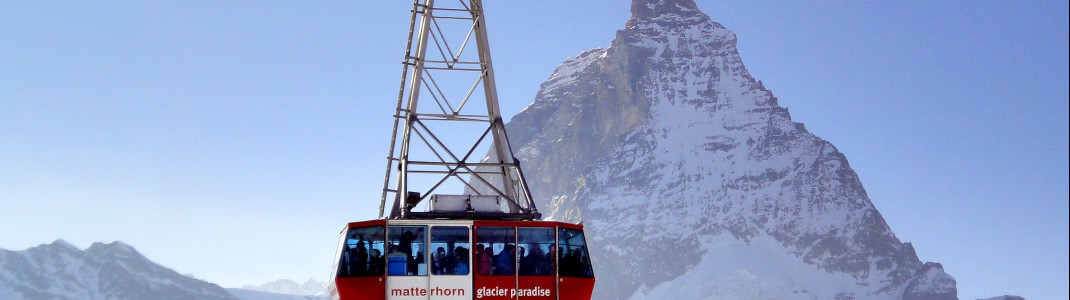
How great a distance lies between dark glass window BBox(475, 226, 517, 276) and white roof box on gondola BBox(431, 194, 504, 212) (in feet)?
9.28

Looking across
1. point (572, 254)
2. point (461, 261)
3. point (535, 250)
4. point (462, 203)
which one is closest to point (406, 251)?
point (461, 261)

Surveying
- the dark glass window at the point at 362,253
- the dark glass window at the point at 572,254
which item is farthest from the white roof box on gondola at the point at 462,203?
the dark glass window at the point at 362,253

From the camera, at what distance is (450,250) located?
27219mm

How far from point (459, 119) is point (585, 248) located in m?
7.80

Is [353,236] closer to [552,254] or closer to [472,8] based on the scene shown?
[552,254]

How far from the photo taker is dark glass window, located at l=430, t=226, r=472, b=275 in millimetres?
27078

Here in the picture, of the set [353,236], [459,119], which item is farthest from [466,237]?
[459,119]

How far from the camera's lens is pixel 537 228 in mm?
27516

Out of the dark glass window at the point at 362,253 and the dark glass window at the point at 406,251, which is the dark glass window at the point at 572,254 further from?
the dark glass window at the point at 362,253

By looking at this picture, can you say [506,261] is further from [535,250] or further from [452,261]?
[452,261]

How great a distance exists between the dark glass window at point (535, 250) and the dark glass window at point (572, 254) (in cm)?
22

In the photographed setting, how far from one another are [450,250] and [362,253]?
1.84 metres

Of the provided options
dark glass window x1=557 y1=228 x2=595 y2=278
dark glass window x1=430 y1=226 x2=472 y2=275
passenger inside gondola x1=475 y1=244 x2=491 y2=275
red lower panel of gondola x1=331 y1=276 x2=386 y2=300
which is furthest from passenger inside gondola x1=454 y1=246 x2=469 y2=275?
dark glass window x1=557 y1=228 x2=595 y2=278

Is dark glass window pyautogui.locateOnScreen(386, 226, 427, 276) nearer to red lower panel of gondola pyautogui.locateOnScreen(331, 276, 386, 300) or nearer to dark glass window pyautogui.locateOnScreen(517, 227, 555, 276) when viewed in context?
red lower panel of gondola pyautogui.locateOnScreen(331, 276, 386, 300)
